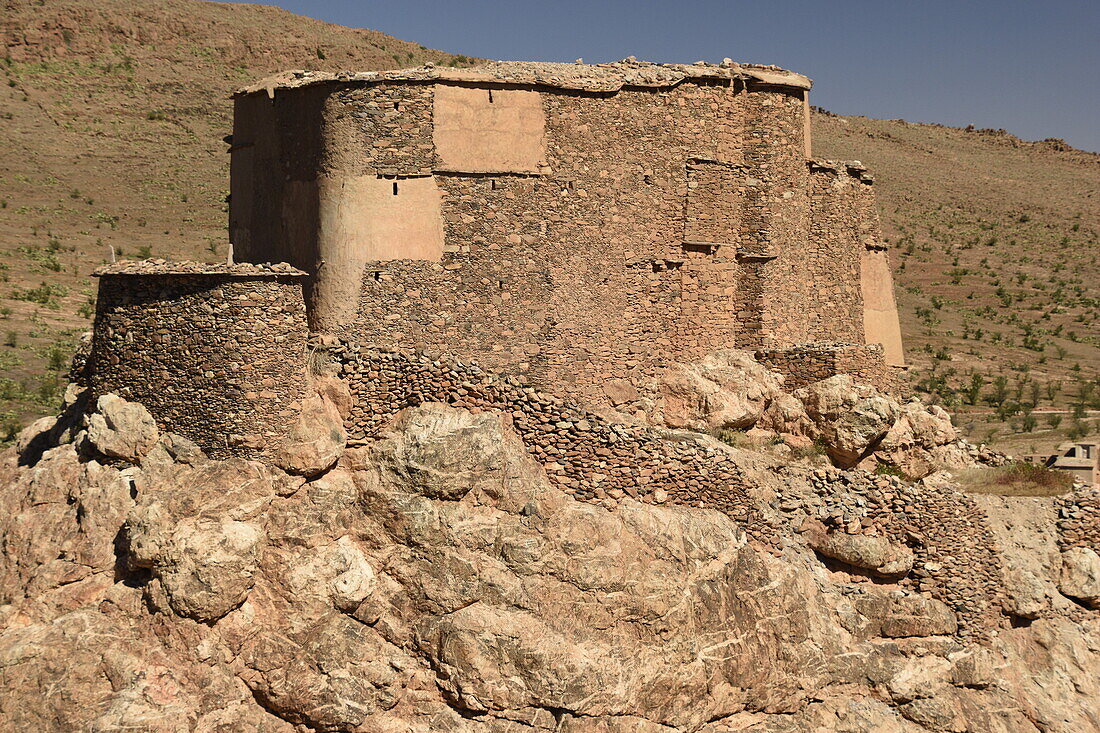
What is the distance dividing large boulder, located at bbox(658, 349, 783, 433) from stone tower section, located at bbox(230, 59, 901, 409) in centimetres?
29

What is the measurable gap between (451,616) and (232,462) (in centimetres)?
297

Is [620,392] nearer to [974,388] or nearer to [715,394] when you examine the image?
[715,394]

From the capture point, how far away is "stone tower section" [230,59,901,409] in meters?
13.2

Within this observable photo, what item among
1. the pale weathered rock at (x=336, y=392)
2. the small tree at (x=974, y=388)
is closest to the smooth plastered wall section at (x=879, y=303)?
the small tree at (x=974, y=388)

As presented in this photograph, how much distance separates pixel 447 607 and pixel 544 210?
17.4 feet

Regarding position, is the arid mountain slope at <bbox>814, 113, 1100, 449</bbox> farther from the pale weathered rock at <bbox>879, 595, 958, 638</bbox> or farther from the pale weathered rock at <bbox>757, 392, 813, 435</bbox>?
the pale weathered rock at <bbox>879, 595, 958, 638</bbox>

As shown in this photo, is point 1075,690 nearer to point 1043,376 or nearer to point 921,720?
point 921,720

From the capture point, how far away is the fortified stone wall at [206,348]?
1177cm

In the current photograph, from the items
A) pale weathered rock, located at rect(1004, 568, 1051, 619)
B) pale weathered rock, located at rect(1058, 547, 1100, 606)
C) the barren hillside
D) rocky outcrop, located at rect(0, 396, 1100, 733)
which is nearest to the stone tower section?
rocky outcrop, located at rect(0, 396, 1100, 733)

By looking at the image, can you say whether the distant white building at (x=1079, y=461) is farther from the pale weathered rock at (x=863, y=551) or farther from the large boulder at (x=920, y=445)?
the pale weathered rock at (x=863, y=551)

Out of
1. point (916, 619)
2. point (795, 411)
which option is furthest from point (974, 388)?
point (916, 619)

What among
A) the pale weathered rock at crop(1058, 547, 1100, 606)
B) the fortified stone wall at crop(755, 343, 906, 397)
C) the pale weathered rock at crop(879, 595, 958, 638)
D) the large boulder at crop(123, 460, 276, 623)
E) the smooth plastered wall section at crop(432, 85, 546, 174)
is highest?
the smooth plastered wall section at crop(432, 85, 546, 174)

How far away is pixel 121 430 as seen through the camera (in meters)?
11.9

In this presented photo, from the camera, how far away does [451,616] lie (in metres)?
11.8
